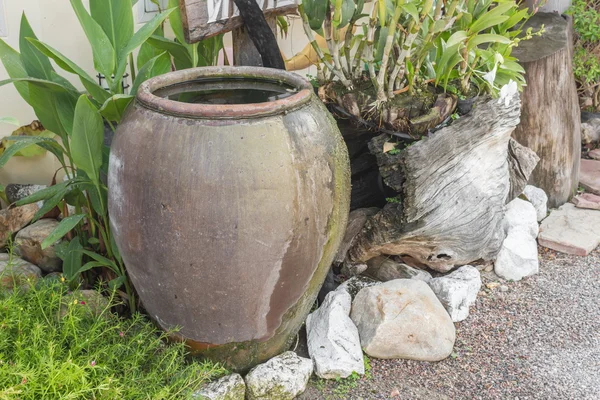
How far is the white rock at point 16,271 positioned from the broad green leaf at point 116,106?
0.62 meters

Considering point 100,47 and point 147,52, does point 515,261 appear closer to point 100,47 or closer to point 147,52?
point 147,52

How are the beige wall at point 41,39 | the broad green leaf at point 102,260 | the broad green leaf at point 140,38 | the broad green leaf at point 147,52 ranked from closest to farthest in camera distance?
the broad green leaf at point 140,38, the broad green leaf at point 102,260, the broad green leaf at point 147,52, the beige wall at point 41,39

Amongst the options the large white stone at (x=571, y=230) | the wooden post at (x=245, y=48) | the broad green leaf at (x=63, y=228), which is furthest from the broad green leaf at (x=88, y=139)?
the large white stone at (x=571, y=230)

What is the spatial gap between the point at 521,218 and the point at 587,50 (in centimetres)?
152

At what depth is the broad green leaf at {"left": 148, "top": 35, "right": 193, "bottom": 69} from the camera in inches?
104

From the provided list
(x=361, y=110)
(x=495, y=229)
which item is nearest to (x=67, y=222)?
(x=361, y=110)

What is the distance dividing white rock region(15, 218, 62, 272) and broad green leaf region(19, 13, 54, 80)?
706 mm

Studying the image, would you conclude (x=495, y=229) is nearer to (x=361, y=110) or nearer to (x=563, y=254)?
(x=563, y=254)

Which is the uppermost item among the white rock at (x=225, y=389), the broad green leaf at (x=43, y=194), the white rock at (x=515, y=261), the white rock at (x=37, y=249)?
the broad green leaf at (x=43, y=194)

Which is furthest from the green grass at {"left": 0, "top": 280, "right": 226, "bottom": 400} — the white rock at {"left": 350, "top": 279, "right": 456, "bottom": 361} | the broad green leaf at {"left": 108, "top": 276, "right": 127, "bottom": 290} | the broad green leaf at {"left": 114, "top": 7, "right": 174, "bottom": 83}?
the broad green leaf at {"left": 114, "top": 7, "right": 174, "bottom": 83}

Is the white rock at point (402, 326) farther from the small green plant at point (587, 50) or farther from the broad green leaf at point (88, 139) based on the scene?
the small green plant at point (587, 50)

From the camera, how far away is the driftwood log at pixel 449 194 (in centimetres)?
268

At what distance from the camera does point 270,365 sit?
90.3 inches

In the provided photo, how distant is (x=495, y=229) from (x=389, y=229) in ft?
1.87
